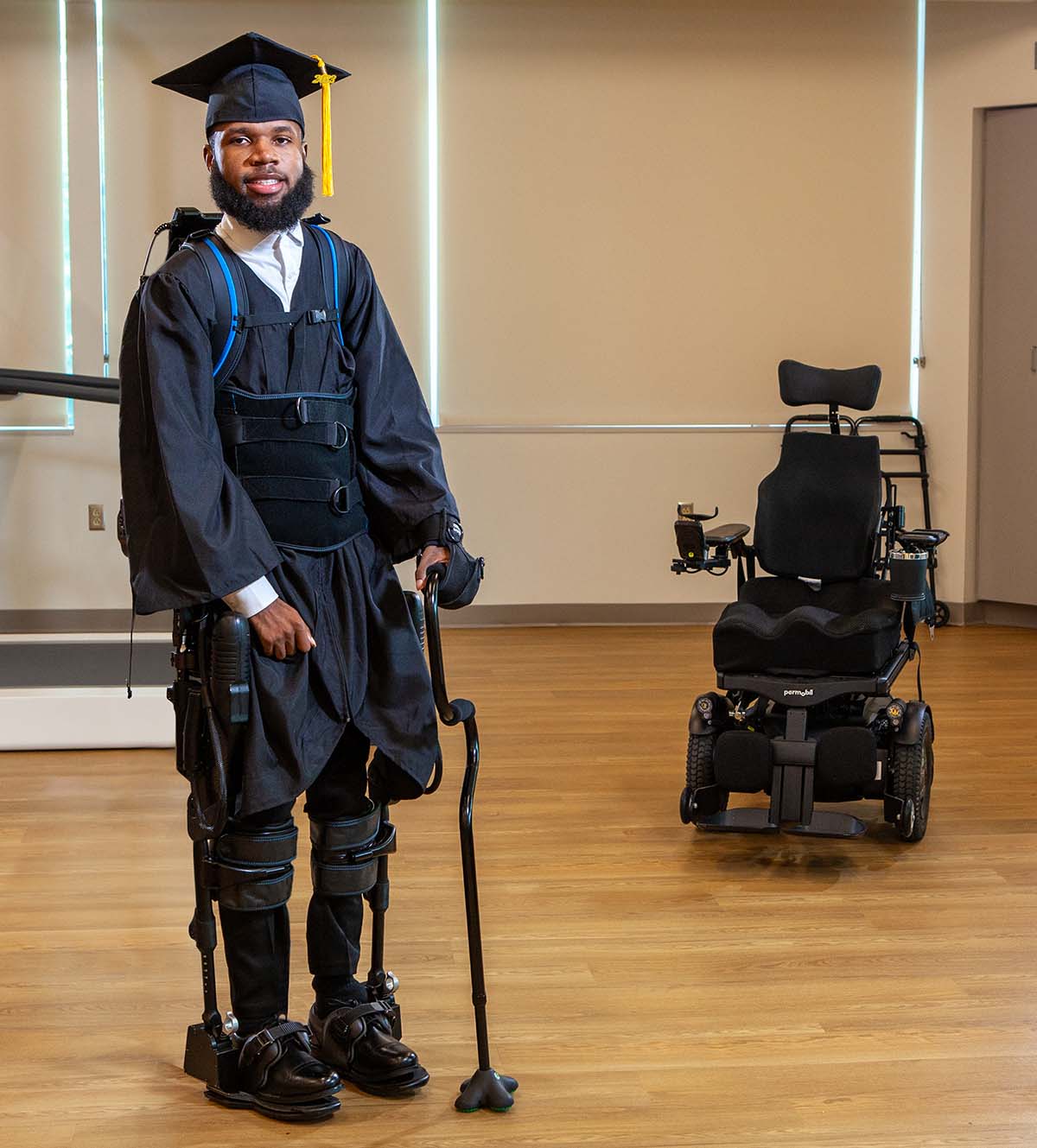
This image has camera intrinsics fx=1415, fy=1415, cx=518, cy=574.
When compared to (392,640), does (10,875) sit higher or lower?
lower

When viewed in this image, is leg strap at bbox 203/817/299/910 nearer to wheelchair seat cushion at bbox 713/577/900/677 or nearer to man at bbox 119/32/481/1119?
man at bbox 119/32/481/1119

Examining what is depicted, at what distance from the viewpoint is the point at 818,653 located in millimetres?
3443

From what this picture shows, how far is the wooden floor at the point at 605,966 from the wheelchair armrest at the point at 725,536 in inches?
28.0

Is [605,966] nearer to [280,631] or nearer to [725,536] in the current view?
[280,631]

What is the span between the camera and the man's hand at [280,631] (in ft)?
6.63

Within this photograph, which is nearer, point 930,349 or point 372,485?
point 372,485

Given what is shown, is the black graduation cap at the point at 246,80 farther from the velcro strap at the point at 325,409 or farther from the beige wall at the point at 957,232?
the beige wall at the point at 957,232

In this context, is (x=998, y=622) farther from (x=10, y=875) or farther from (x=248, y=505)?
(x=248, y=505)

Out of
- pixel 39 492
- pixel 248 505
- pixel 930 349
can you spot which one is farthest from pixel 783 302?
pixel 248 505

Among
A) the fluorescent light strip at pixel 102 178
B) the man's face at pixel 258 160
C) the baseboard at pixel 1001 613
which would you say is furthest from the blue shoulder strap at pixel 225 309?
the baseboard at pixel 1001 613

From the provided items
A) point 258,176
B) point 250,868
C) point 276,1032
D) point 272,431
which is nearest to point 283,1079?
point 276,1032

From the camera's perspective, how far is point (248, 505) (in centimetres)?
203

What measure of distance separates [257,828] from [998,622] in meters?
5.53

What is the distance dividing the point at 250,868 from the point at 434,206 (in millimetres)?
5200
